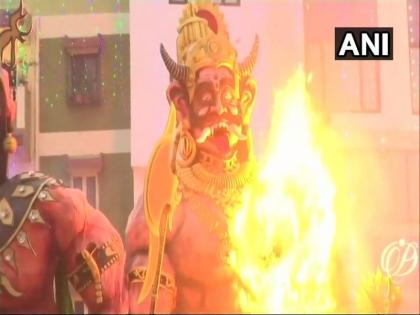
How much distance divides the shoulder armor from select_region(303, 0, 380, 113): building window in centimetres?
138

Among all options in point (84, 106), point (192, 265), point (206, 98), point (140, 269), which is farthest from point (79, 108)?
point (192, 265)

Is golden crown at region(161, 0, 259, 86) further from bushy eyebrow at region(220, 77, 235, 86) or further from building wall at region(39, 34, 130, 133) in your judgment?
building wall at region(39, 34, 130, 133)

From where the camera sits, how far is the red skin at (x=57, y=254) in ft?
12.5

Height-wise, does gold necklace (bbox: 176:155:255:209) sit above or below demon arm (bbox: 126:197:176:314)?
above

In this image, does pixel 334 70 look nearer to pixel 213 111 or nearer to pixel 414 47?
pixel 414 47

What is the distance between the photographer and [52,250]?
12.7 ft

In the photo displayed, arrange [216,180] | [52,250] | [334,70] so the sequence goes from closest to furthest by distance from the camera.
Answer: [52,250] < [216,180] < [334,70]

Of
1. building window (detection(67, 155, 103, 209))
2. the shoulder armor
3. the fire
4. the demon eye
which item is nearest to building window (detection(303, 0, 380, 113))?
the fire

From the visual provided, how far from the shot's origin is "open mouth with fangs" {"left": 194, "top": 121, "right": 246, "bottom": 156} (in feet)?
13.0

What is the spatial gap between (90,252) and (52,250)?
18cm

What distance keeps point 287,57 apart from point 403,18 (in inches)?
25.0

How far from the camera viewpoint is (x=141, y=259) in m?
3.91

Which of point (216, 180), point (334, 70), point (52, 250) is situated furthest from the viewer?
point (334, 70)

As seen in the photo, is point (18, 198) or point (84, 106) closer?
point (18, 198)
